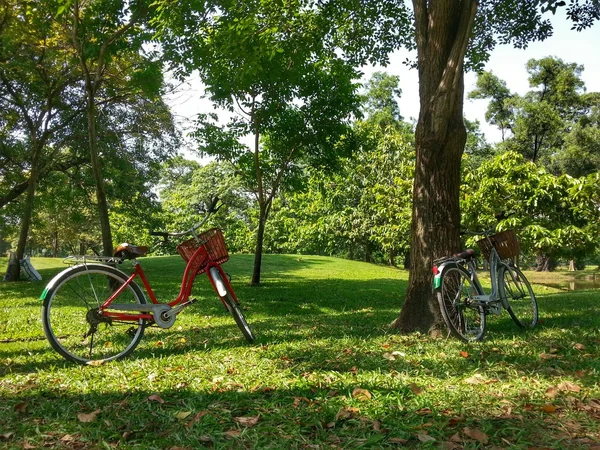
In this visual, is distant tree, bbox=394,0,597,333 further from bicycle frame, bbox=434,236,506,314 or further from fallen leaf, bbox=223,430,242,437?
fallen leaf, bbox=223,430,242,437

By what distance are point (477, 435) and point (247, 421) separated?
1258mm

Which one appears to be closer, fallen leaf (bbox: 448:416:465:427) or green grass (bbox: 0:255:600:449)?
green grass (bbox: 0:255:600:449)

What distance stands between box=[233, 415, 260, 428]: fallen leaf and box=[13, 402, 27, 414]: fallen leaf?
1382mm

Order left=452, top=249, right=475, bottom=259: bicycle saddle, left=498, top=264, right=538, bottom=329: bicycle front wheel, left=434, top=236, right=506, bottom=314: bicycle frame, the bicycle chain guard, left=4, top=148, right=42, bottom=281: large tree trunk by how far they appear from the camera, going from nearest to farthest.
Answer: the bicycle chain guard → left=434, top=236, right=506, bottom=314: bicycle frame → left=452, top=249, right=475, bottom=259: bicycle saddle → left=498, top=264, right=538, bottom=329: bicycle front wheel → left=4, top=148, right=42, bottom=281: large tree trunk

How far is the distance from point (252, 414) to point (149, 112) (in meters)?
12.6

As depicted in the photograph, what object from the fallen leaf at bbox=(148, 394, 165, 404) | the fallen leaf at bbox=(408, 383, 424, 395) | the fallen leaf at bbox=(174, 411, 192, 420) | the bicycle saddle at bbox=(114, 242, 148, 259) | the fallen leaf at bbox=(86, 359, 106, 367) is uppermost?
the bicycle saddle at bbox=(114, 242, 148, 259)

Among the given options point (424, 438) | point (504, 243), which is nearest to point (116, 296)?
point (424, 438)

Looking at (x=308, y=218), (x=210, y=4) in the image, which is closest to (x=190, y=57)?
(x=210, y=4)

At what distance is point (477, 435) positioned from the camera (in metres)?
2.53

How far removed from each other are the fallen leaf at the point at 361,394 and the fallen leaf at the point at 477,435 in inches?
27.0

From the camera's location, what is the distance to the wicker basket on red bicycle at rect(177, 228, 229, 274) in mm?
4863

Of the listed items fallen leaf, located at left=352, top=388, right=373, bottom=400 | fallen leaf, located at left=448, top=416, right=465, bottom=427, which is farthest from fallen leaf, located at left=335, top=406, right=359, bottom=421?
fallen leaf, located at left=448, top=416, right=465, bottom=427

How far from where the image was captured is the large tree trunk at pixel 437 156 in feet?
17.6

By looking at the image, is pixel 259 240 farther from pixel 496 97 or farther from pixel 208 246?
pixel 496 97
